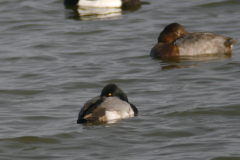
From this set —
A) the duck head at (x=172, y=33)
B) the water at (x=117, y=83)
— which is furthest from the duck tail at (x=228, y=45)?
the duck head at (x=172, y=33)

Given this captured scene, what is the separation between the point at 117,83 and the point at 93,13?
788 centimetres

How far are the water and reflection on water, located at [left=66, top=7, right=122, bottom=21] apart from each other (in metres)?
0.03

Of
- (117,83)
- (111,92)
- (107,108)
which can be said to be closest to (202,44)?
(117,83)

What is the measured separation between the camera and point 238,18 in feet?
50.4

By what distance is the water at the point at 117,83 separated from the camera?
661 centimetres

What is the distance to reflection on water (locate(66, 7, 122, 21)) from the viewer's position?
16.7 meters

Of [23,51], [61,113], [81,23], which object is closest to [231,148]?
[61,113]

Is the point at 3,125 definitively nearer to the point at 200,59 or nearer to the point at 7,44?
the point at 200,59

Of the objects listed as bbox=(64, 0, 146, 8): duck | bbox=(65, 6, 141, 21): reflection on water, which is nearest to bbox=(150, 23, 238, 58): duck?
bbox=(65, 6, 141, 21): reflection on water

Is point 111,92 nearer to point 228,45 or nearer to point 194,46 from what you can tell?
point 194,46

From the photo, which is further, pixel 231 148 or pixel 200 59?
pixel 200 59

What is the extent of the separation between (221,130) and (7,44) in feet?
27.0

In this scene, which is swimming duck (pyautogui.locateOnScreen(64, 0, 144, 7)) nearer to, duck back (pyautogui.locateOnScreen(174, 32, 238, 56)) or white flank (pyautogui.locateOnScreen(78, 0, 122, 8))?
white flank (pyautogui.locateOnScreen(78, 0, 122, 8))

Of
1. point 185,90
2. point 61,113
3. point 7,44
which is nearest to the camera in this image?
point 61,113
